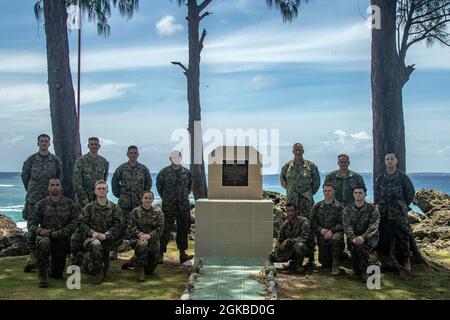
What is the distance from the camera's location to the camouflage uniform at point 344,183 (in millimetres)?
9617

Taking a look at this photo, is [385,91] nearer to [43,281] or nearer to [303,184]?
[303,184]

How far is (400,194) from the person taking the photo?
30.2 ft

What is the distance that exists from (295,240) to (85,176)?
3975mm

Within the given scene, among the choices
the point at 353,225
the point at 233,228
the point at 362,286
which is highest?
the point at 353,225

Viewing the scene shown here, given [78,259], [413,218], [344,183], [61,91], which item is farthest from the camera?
[413,218]

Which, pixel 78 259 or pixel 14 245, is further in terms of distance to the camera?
pixel 14 245

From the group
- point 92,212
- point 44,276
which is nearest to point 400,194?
point 92,212

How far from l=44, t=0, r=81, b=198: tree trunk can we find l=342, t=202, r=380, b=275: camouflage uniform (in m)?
5.98

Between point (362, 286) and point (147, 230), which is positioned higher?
point (147, 230)

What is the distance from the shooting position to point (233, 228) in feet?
32.1

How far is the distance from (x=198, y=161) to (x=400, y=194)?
719 centimetres

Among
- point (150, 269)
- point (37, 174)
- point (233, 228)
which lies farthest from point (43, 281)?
point (233, 228)

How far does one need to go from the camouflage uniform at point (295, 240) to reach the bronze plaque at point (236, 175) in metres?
1.48

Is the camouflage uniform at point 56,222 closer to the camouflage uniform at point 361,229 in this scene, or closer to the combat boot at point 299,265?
the combat boot at point 299,265
